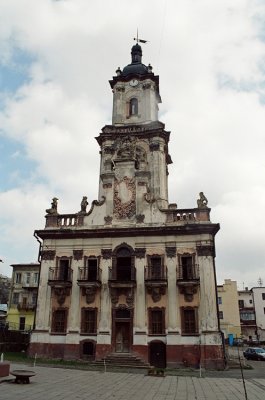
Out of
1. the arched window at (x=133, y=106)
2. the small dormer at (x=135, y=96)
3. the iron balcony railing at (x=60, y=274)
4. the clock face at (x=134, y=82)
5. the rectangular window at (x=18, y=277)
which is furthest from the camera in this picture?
the rectangular window at (x=18, y=277)

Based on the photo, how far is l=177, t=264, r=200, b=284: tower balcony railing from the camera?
26.8m

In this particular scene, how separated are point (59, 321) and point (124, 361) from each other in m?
5.95

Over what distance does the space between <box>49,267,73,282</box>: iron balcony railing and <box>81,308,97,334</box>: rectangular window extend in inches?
111

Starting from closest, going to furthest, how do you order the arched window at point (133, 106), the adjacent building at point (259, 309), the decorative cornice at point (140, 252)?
the decorative cornice at point (140, 252), the arched window at point (133, 106), the adjacent building at point (259, 309)

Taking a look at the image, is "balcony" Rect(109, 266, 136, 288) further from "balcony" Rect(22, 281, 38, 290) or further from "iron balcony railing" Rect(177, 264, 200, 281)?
"balcony" Rect(22, 281, 38, 290)

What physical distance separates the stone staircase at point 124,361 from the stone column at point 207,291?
4915 millimetres

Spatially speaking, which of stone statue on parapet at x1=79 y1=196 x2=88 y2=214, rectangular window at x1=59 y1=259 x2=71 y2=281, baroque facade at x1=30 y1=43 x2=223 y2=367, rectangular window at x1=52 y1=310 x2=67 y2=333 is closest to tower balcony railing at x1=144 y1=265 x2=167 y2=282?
baroque facade at x1=30 y1=43 x2=223 y2=367

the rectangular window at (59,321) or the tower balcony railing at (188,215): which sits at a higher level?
the tower balcony railing at (188,215)

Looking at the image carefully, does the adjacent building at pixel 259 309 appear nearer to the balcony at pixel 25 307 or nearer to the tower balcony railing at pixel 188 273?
the balcony at pixel 25 307

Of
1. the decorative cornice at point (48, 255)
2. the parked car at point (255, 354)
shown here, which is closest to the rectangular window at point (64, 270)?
the decorative cornice at point (48, 255)

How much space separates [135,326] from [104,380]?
9460mm

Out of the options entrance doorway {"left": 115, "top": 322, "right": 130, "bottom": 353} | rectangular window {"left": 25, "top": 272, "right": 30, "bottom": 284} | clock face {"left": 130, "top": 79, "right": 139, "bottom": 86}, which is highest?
clock face {"left": 130, "top": 79, "right": 139, "bottom": 86}

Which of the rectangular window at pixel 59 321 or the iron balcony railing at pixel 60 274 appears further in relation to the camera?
the iron balcony railing at pixel 60 274

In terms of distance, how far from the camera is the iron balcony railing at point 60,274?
29.1 m
